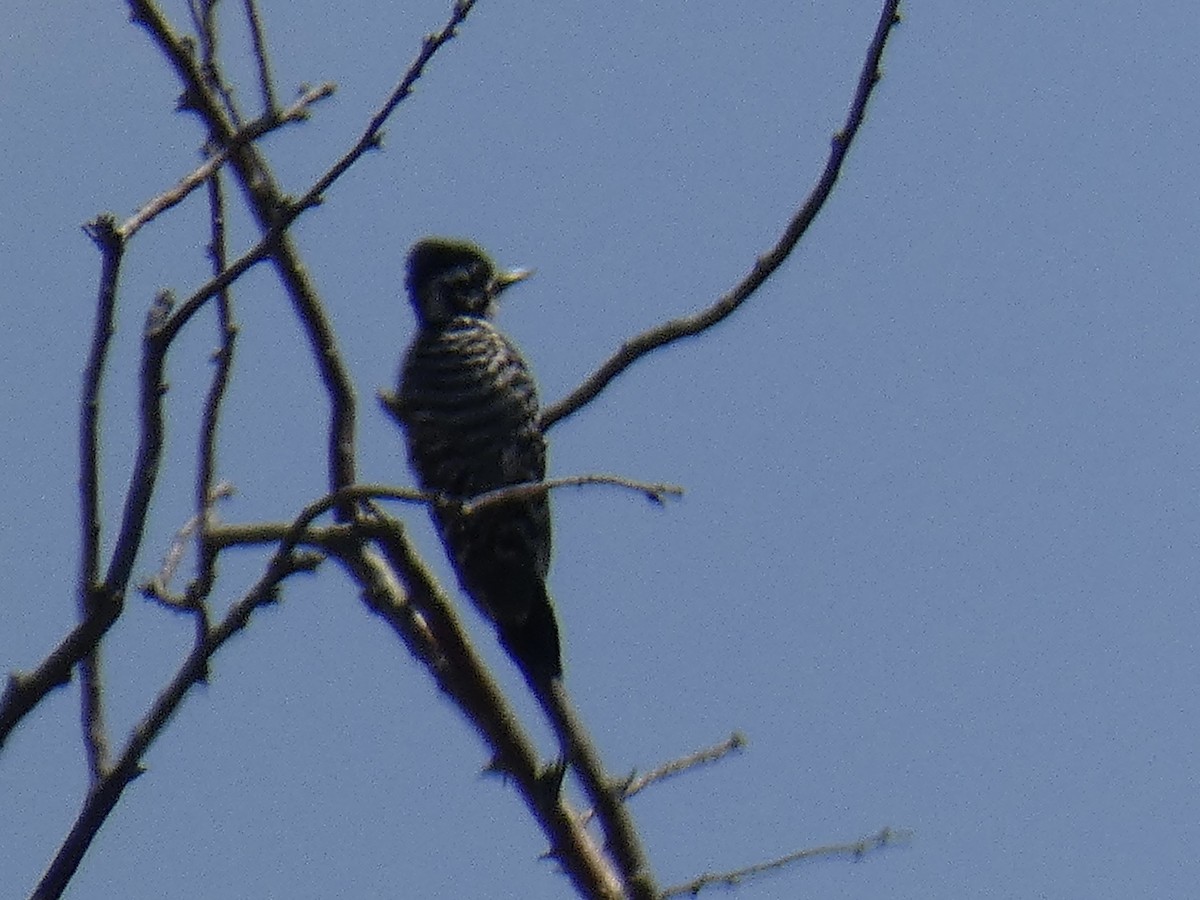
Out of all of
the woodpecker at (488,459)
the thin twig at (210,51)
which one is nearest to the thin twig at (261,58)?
the thin twig at (210,51)

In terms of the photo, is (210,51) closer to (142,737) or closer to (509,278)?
(142,737)

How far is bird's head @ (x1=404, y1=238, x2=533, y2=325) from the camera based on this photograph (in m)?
6.84

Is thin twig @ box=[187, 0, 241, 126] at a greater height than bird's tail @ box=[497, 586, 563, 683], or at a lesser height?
greater

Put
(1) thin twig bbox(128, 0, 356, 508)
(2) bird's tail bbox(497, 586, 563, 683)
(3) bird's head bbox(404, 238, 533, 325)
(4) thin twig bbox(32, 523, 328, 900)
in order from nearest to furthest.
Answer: (4) thin twig bbox(32, 523, 328, 900) → (1) thin twig bbox(128, 0, 356, 508) → (2) bird's tail bbox(497, 586, 563, 683) → (3) bird's head bbox(404, 238, 533, 325)

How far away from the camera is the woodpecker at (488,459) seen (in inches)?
236

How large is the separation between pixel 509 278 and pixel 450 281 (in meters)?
0.26

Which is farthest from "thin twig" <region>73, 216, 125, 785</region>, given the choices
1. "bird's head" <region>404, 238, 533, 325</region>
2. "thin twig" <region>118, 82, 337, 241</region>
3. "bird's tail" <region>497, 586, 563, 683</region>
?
"bird's head" <region>404, 238, 533, 325</region>

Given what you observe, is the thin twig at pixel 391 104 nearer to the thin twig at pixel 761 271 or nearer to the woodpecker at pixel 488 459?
the thin twig at pixel 761 271

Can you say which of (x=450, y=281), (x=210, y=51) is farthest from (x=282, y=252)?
(x=450, y=281)

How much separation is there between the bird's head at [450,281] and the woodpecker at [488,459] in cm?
15

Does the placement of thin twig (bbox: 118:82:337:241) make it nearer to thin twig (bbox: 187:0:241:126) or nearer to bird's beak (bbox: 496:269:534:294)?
thin twig (bbox: 187:0:241:126)

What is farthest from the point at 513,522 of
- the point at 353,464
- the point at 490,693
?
the point at 353,464

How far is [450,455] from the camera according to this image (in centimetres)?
626

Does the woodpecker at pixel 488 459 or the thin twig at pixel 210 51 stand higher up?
the thin twig at pixel 210 51
